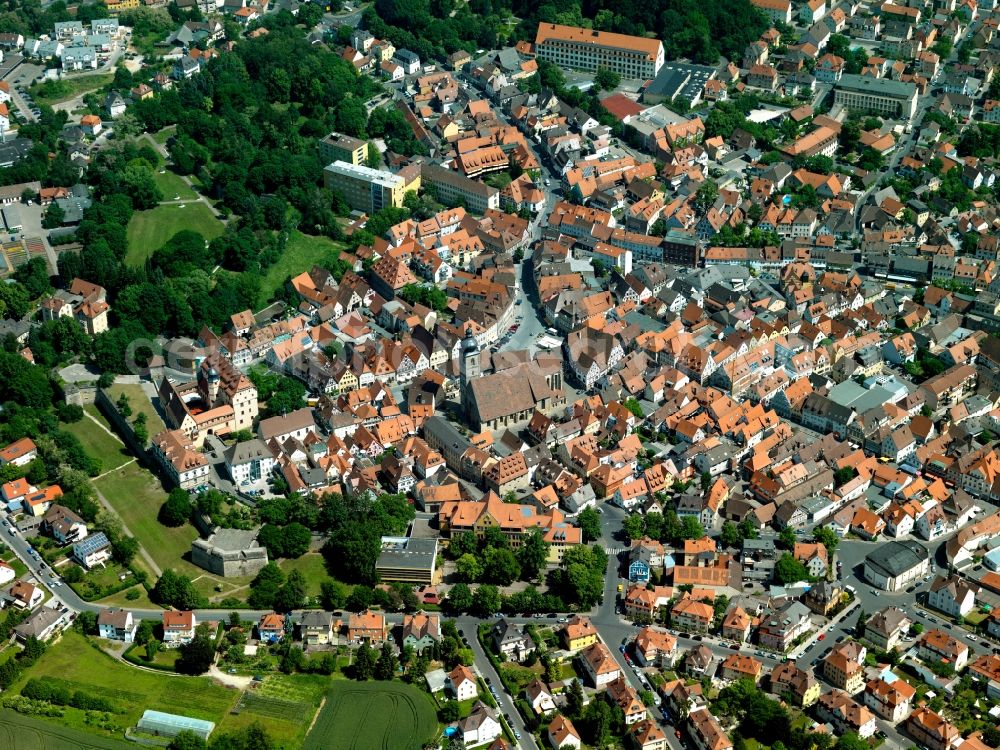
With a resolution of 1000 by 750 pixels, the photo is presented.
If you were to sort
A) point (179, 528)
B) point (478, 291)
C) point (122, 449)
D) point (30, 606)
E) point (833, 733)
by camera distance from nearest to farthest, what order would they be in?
point (833, 733) < point (30, 606) < point (179, 528) < point (122, 449) < point (478, 291)

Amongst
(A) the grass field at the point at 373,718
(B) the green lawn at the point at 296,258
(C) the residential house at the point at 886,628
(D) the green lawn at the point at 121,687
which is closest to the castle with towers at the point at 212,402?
(B) the green lawn at the point at 296,258

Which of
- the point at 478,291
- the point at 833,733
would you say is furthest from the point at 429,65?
the point at 833,733

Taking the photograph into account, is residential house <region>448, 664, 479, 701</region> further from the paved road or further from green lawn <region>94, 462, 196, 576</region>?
green lawn <region>94, 462, 196, 576</region>

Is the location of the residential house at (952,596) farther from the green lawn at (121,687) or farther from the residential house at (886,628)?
the green lawn at (121,687)

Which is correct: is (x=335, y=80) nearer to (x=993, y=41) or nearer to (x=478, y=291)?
(x=478, y=291)

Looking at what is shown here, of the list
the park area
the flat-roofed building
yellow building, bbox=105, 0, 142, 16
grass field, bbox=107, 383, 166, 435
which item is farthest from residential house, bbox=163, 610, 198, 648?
yellow building, bbox=105, 0, 142, 16

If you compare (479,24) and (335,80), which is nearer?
(335,80)
